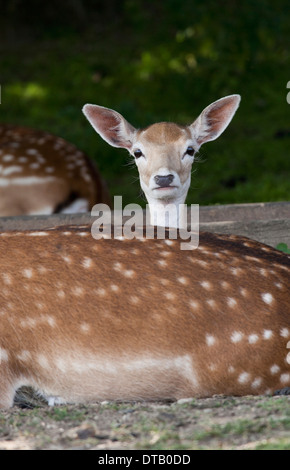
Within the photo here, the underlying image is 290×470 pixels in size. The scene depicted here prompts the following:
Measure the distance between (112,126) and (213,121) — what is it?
1.87ft

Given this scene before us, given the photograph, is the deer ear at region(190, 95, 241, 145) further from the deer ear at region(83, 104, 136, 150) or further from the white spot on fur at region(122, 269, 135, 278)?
the white spot on fur at region(122, 269, 135, 278)

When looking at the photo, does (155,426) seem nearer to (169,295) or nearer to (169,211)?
(169,295)

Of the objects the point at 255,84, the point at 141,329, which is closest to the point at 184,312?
the point at 141,329

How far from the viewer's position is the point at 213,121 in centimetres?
503

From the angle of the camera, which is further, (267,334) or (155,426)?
(267,334)

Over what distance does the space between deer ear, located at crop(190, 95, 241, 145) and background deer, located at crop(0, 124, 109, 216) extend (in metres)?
2.13

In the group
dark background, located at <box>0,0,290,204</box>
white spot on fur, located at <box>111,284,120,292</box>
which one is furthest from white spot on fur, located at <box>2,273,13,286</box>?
dark background, located at <box>0,0,290,204</box>

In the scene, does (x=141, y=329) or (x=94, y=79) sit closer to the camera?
(x=141, y=329)

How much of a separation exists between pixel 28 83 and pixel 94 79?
86 cm

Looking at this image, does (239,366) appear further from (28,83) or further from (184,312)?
(28,83)

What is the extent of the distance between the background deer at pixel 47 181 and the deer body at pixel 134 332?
347 cm

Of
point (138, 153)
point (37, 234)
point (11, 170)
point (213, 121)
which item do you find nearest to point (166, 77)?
point (11, 170)

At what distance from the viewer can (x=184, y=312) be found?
3506 mm

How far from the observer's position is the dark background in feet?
29.1
